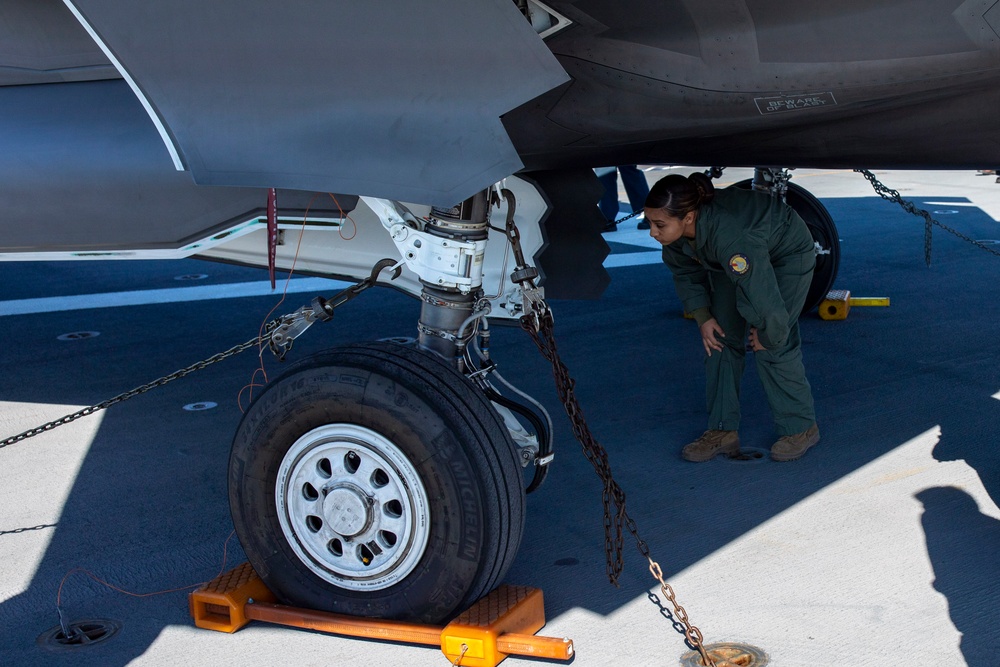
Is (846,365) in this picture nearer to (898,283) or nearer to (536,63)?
(898,283)

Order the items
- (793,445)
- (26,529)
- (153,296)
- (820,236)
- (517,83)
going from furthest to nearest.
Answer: (153,296)
(820,236)
(793,445)
(26,529)
(517,83)

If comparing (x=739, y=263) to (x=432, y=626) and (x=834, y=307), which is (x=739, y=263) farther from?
(x=834, y=307)

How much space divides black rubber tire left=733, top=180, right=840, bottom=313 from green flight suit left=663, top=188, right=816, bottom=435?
1.88m

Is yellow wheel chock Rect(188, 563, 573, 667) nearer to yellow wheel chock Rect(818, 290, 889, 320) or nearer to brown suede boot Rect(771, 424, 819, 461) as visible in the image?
brown suede boot Rect(771, 424, 819, 461)

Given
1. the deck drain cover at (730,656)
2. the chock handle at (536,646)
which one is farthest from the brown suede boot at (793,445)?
the chock handle at (536,646)

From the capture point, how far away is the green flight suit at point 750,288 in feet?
12.0

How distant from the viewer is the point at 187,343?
582cm

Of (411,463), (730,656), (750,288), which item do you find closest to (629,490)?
(750,288)

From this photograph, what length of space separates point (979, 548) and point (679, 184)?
1.58 m

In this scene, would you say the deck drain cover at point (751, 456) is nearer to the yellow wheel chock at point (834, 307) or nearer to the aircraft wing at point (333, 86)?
the aircraft wing at point (333, 86)

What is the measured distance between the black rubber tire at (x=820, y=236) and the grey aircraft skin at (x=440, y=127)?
9.22ft

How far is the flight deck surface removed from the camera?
2740 millimetres

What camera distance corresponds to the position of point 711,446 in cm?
400

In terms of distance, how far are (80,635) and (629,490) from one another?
1939 mm
